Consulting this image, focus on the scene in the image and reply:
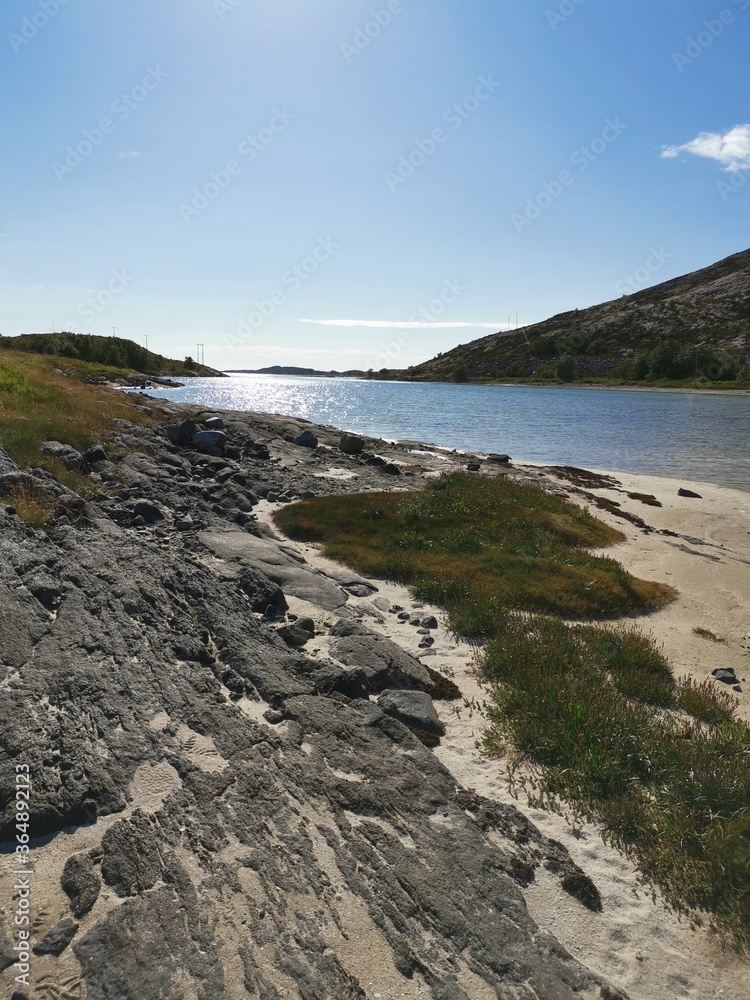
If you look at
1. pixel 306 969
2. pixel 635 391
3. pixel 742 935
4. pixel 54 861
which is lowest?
pixel 742 935

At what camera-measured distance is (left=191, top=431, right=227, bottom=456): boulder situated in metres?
31.8

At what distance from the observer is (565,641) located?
1111cm

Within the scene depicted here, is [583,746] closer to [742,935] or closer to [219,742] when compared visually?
[742,935]

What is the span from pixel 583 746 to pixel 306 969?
466 cm

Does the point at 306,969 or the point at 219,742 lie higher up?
the point at 219,742

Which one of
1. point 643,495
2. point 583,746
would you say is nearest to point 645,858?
point 583,746

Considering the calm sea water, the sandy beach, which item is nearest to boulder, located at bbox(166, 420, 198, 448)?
the sandy beach

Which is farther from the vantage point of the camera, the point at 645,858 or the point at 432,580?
the point at 432,580

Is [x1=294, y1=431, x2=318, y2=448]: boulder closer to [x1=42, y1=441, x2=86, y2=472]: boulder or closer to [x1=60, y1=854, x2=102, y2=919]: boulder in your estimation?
[x1=42, y1=441, x2=86, y2=472]: boulder

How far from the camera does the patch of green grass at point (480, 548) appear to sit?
46.0 feet

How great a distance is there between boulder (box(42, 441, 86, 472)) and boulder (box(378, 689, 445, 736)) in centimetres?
1418

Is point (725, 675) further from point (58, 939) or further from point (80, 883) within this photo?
point (58, 939)

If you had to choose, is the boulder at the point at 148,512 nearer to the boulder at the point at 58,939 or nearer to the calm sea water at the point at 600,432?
the boulder at the point at 58,939

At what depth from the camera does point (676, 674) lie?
1104 cm
